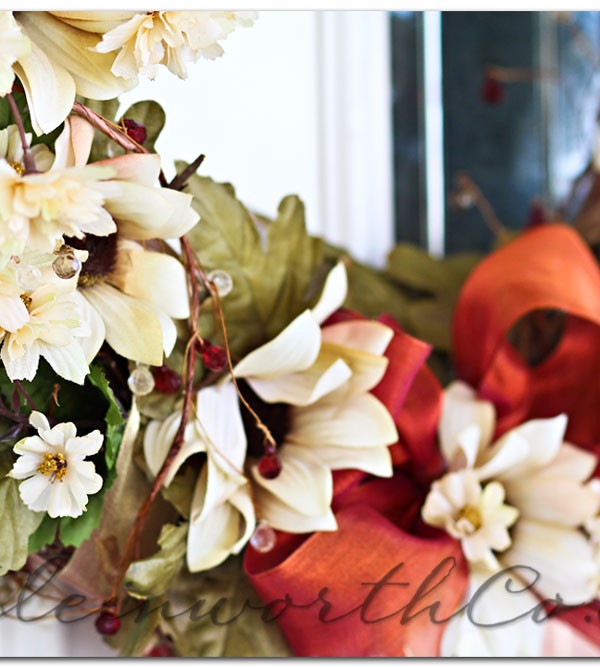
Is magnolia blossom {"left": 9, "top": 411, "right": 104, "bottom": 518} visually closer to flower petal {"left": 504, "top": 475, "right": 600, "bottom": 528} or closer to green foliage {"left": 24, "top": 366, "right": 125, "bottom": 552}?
green foliage {"left": 24, "top": 366, "right": 125, "bottom": 552}

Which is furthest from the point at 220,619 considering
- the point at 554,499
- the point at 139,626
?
the point at 554,499

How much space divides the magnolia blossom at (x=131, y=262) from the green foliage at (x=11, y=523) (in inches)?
1.8

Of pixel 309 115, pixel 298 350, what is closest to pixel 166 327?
pixel 298 350

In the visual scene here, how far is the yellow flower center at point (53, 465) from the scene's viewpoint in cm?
22

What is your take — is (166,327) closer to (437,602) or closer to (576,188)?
(437,602)

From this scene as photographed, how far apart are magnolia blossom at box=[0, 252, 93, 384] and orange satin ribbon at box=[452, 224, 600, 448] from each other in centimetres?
19

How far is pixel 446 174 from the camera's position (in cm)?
47

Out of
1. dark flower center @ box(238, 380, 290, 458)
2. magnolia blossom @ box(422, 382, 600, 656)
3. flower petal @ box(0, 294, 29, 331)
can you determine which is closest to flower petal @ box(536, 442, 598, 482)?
magnolia blossom @ box(422, 382, 600, 656)

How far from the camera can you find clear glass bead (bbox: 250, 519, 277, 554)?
0.88 ft

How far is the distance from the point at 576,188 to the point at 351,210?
13 centimetres

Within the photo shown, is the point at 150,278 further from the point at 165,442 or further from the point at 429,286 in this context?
the point at 429,286

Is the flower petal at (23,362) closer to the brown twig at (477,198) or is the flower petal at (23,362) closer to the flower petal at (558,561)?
the flower petal at (558,561)

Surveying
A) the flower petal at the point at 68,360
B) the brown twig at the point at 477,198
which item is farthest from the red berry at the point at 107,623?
the brown twig at the point at 477,198

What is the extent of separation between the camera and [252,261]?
290 mm
